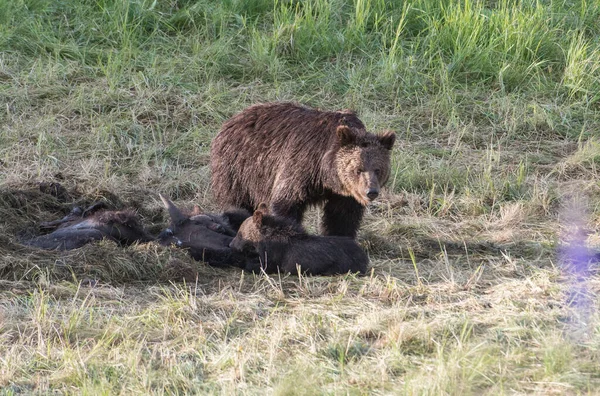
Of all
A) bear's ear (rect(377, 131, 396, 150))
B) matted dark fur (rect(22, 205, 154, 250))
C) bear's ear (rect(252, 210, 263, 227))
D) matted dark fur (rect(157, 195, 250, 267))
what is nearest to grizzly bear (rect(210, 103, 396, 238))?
bear's ear (rect(377, 131, 396, 150))

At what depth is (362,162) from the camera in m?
7.86

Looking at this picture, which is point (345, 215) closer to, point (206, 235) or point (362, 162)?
point (362, 162)

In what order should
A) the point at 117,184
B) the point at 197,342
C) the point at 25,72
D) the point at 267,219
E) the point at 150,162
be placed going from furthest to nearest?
the point at 25,72, the point at 150,162, the point at 117,184, the point at 267,219, the point at 197,342

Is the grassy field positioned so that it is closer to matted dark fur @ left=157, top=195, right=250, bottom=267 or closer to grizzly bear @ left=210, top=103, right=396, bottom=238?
matted dark fur @ left=157, top=195, right=250, bottom=267

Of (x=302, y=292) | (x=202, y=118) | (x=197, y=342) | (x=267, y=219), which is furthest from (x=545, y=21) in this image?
(x=197, y=342)

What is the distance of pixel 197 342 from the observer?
18.8 ft

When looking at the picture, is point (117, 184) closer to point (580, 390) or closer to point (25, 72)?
point (25, 72)

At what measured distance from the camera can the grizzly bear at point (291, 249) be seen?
7.22 metres

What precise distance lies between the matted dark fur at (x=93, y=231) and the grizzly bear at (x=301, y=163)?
1.06m

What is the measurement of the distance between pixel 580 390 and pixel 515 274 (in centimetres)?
241

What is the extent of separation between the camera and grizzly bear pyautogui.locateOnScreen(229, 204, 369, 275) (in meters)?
7.22

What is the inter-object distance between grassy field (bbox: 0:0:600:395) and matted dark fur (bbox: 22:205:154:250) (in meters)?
0.24

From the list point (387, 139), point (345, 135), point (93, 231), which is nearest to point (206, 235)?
point (93, 231)

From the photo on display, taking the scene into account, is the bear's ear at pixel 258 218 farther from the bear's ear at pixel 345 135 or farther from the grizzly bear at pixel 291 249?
the bear's ear at pixel 345 135
